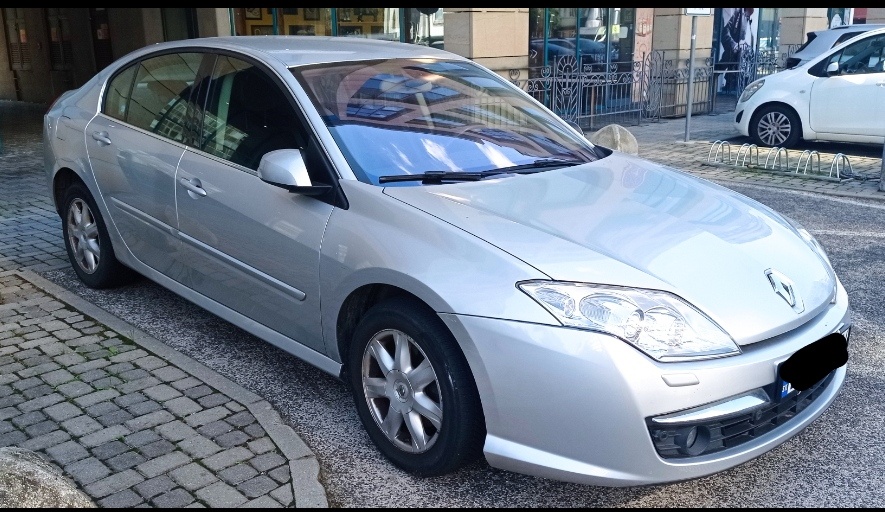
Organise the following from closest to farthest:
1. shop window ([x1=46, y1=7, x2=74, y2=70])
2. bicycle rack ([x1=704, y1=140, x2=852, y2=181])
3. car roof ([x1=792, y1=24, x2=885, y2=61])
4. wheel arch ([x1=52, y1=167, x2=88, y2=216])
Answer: wheel arch ([x1=52, y1=167, x2=88, y2=216]) → bicycle rack ([x1=704, y1=140, x2=852, y2=181]) → car roof ([x1=792, y1=24, x2=885, y2=61]) → shop window ([x1=46, y1=7, x2=74, y2=70])

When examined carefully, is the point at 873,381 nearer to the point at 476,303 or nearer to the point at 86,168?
the point at 476,303

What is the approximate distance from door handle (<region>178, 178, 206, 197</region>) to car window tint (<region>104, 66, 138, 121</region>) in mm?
1015

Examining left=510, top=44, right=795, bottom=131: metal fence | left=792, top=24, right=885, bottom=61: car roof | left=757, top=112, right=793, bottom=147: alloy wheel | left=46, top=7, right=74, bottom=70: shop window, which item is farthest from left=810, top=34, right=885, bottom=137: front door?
left=46, top=7, right=74, bottom=70: shop window

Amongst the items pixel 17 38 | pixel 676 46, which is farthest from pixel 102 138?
pixel 17 38

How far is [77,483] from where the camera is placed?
10.6 feet

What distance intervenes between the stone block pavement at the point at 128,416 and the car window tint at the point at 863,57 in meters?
9.94

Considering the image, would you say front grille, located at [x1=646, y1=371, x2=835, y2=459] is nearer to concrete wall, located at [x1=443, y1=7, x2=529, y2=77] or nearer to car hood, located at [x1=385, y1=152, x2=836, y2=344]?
car hood, located at [x1=385, y1=152, x2=836, y2=344]

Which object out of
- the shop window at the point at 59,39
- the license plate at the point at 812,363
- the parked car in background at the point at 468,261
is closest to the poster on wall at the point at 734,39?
the shop window at the point at 59,39

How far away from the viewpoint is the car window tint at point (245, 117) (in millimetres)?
3900

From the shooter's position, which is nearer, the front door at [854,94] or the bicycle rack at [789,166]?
the bicycle rack at [789,166]

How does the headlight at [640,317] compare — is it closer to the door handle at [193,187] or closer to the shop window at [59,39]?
the door handle at [193,187]

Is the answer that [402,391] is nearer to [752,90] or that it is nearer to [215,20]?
[752,90]

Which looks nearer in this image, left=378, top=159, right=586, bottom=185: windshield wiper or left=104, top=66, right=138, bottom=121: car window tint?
left=378, top=159, right=586, bottom=185: windshield wiper

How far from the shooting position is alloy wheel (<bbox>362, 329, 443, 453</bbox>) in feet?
10.3
